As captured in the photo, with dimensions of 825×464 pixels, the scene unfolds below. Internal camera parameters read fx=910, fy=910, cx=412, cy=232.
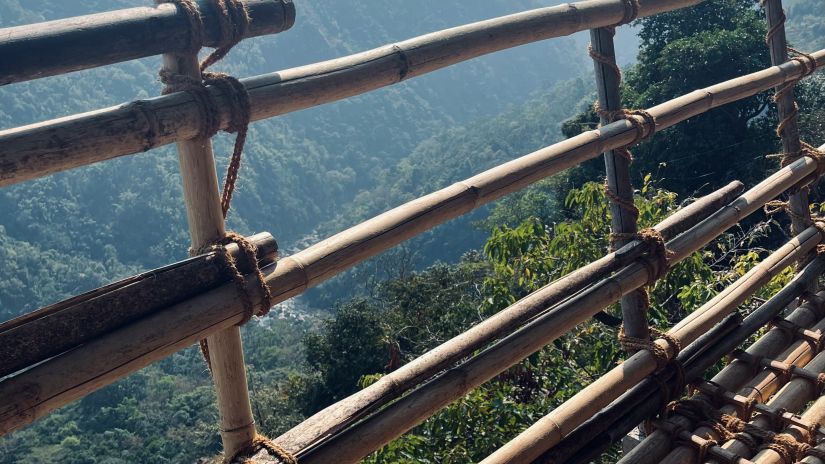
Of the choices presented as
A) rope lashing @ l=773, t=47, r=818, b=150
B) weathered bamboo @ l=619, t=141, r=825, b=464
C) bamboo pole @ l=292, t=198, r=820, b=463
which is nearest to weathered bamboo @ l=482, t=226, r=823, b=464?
bamboo pole @ l=292, t=198, r=820, b=463

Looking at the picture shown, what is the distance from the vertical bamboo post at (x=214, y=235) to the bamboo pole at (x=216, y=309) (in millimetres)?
81

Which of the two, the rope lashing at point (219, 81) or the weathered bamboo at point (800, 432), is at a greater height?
the rope lashing at point (219, 81)

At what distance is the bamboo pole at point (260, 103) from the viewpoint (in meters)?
1.22

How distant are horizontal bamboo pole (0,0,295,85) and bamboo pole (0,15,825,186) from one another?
0.07 metres

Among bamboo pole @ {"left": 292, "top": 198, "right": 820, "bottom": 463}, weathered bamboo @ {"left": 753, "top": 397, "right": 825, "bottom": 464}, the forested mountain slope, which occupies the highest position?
the forested mountain slope

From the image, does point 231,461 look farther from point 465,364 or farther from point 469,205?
point 469,205

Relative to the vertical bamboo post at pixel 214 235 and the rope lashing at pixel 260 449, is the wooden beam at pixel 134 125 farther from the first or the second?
the rope lashing at pixel 260 449

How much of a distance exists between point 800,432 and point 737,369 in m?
0.33

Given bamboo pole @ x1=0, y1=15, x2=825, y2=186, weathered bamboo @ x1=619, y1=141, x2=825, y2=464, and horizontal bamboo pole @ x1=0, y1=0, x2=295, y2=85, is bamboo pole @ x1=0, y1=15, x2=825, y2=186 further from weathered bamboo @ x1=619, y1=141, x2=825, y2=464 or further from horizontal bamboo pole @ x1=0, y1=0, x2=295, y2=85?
weathered bamboo @ x1=619, y1=141, x2=825, y2=464

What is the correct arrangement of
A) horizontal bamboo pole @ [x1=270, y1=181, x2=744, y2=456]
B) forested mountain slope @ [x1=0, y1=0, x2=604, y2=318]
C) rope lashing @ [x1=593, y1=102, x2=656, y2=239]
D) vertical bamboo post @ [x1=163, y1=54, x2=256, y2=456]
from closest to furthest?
vertical bamboo post @ [x1=163, y1=54, x2=256, y2=456] < horizontal bamboo pole @ [x1=270, y1=181, x2=744, y2=456] < rope lashing @ [x1=593, y1=102, x2=656, y2=239] < forested mountain slope @ [x1=0, y1=0, x2=604, y2=318]

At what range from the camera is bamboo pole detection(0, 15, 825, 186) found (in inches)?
48.1

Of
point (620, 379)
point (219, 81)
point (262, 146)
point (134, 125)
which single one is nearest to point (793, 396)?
point (620, 379)

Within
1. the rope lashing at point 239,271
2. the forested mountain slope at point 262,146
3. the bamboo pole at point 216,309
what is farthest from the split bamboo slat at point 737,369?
the forested mountain slope at point 262,146

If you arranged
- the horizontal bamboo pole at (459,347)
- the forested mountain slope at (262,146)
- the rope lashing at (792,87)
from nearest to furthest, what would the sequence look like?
the horizontal bamboo pole at (459,347) < the rope lashing at (792,87) < the forested mountain slope at (262,146)
